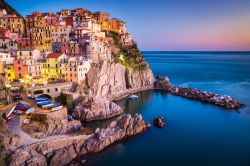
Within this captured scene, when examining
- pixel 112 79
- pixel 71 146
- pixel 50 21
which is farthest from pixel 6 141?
pixel 50 21

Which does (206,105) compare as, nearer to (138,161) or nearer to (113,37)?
(138,161)

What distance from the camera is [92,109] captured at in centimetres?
3616

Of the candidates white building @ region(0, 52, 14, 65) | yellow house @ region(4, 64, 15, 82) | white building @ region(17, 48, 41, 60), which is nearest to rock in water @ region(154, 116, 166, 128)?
yellow house @ region(4, 64, 15, 82)

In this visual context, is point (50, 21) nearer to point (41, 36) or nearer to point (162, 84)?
point (41, 36)

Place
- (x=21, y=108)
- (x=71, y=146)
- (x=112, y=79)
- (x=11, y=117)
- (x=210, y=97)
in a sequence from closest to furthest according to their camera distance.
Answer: (x=71, y=146), (x=11, y=117), (x=21, y=108), (x=210, y=97), (x=112, y=79)

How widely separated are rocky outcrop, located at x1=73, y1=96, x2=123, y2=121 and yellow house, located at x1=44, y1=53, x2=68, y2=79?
376 inches

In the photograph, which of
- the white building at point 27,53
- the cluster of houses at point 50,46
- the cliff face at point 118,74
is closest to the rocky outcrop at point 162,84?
the cliff face at point 118,74

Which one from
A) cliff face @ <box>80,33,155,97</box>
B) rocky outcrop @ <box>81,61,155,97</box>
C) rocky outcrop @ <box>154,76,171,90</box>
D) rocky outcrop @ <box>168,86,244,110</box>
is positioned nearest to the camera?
rocky outcrop @ <box>168,86,244,110</box>

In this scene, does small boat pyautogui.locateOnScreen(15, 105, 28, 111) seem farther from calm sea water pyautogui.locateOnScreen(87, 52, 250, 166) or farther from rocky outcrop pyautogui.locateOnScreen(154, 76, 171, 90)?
rocky outcrop pyautogui.locateOnScreen(154, 76, 171, 90)

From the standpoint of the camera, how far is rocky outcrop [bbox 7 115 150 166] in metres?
20.8

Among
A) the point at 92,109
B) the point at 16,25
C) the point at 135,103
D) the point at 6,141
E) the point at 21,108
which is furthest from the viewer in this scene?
the point at 16,25

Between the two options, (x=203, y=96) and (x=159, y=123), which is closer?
(x=159, y=123)

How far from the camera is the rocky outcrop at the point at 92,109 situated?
35.5 metres

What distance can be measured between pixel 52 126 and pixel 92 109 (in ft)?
32.1
